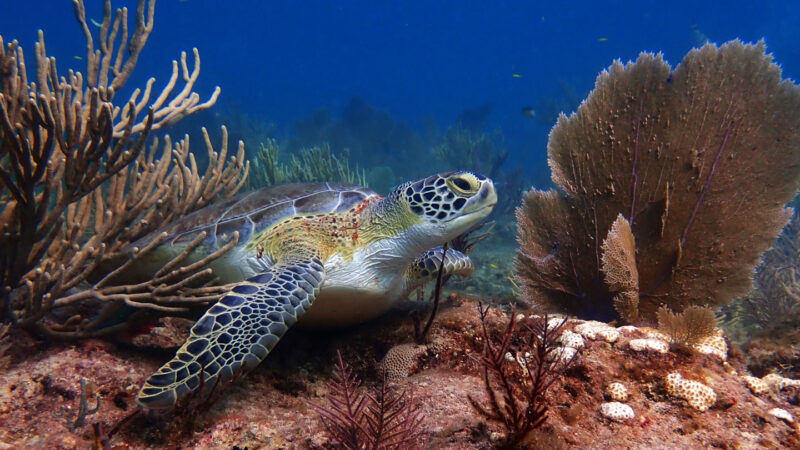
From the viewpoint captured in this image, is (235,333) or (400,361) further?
(400,361)

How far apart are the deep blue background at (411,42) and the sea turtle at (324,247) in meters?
61.0

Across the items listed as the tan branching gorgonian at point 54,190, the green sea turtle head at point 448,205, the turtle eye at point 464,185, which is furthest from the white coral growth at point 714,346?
the tan branching gorgonian at point 54,190

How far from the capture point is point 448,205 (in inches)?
111

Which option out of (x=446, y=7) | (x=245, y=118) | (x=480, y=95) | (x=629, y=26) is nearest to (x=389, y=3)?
(x=446, y=7)

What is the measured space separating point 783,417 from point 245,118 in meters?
28.6

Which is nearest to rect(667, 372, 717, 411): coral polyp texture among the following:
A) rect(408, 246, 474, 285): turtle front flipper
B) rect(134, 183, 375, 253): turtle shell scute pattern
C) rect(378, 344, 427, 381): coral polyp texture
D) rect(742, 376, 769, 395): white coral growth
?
rect(742, 376, 769, 395): white coral growth

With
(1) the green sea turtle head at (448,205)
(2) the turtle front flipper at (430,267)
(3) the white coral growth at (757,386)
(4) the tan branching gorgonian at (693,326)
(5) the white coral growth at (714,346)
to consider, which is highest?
(1) the green sea turtle head at (448,205)

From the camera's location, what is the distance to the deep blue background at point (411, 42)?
66.7 metres

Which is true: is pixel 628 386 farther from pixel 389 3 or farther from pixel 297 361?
pixel 389 3

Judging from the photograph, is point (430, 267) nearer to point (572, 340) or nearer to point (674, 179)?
point (572, 340)

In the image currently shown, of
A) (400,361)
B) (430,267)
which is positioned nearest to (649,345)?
(400,361)

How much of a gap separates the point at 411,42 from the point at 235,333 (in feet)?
385

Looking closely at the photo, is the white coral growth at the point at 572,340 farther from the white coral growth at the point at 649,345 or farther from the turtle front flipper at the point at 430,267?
the turtle front flipper at the point at 430,267

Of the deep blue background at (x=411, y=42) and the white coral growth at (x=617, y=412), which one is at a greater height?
the deep blue background at (x=411, y=42)
